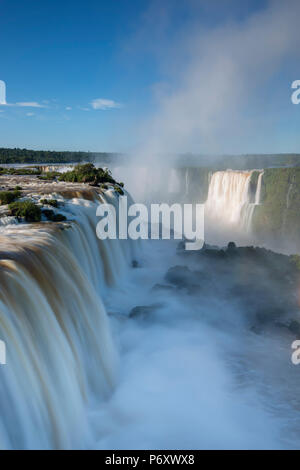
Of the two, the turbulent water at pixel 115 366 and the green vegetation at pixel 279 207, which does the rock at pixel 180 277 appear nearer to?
the turbulent water at pixel 115 366

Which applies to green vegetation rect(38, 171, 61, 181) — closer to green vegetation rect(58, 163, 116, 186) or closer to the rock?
green vegetation rect(58, 163, 116, 186)

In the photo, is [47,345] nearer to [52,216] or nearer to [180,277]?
[52,216]

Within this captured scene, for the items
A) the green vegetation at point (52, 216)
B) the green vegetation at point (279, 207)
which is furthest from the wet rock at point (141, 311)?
the green vegetation at point (279, 207)

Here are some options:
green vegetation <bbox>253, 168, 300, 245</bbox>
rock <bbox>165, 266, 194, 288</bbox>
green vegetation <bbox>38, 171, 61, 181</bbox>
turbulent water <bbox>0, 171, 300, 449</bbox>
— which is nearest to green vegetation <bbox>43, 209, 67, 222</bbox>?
turbulent water <bbox>0, 171, 300, 449</bbox>

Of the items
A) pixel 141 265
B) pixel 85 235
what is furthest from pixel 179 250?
pixel 85 235

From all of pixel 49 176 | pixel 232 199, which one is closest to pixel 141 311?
pixel 49 176
